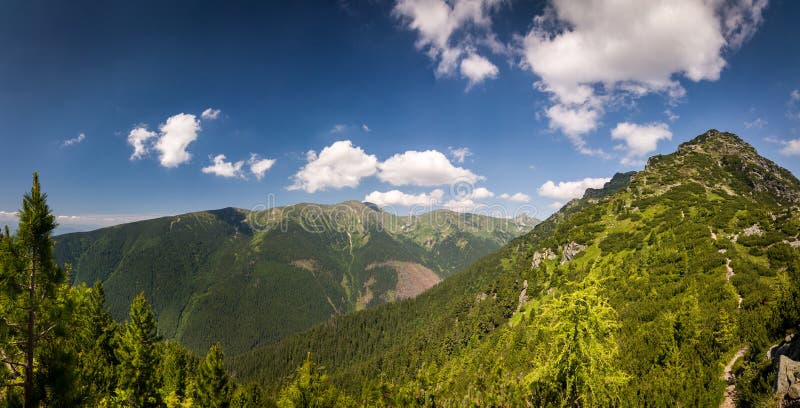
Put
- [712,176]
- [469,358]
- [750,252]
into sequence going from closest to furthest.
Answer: [750,252] → [469,358] → [712,176]

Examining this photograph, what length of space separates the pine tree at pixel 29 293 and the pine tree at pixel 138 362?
871 inches

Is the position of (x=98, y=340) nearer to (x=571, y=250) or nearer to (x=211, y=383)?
(x=211, y=383)

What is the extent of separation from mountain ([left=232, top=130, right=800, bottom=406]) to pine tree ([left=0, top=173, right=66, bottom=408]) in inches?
910

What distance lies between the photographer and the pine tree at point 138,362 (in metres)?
31.4

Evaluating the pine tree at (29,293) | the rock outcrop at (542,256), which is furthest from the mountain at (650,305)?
the pine tree at (29,293)

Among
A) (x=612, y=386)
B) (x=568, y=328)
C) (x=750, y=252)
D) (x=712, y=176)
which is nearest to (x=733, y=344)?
(x=612, y=386)

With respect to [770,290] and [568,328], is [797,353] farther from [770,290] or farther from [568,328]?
[770,290]

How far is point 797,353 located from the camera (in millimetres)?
15391

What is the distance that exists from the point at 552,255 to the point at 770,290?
221 ft

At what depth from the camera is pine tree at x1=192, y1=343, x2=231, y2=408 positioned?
33438 millimetres

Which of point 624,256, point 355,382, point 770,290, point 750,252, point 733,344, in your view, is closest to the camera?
point 733,344

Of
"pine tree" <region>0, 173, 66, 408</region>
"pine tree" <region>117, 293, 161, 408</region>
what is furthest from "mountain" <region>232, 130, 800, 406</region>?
"pine tree" <region>117, 293, 161, 408</region>

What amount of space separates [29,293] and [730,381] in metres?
40.7

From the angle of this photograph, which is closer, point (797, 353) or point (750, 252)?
point (797, 353)
